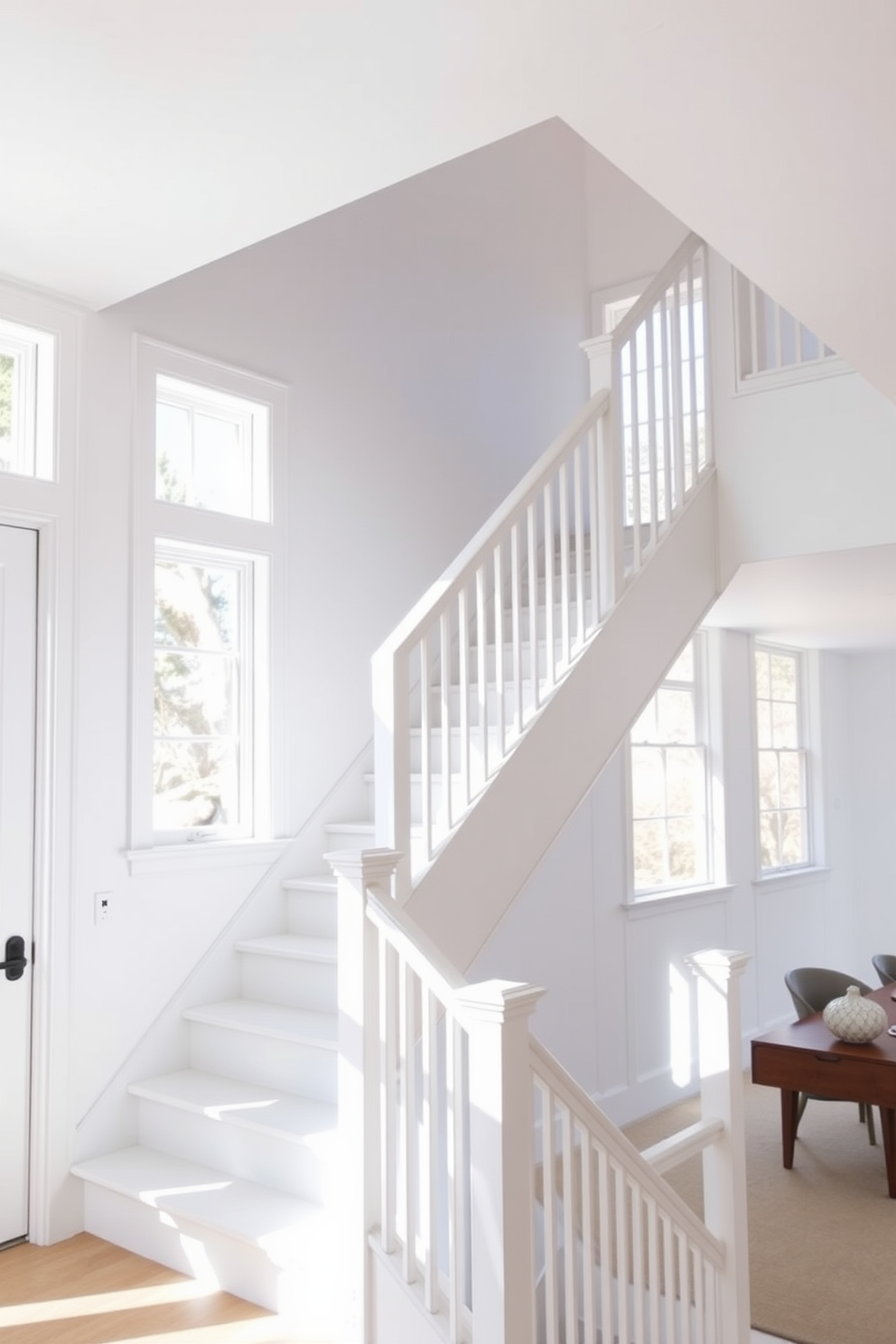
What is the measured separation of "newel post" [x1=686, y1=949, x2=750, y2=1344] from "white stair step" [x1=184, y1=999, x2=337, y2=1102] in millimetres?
1191

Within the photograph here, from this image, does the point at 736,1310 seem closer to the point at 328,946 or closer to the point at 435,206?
the point at 328,946

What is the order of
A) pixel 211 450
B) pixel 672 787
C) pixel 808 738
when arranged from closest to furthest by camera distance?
pixel 211 450, pixel 672 787, pixel 808 738

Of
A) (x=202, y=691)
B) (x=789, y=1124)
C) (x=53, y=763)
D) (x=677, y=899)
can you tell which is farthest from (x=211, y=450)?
(x=789, y=1124)

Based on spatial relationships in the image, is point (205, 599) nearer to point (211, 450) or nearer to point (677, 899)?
point (211, 450)

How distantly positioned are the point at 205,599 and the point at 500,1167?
2.80 meters

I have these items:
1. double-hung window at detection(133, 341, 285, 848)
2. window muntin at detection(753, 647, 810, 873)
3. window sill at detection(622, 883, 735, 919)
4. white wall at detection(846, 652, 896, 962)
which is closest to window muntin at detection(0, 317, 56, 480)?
double-hung window at detection(133, 341, 285, 848)

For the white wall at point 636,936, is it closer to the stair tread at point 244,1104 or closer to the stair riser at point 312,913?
the stair riser at point 312,913

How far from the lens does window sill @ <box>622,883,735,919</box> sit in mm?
6113

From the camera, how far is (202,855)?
14.2 feet

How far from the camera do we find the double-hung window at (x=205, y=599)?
425cm

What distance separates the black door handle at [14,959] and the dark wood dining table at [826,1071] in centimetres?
307

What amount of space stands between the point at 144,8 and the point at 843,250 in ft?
5.32

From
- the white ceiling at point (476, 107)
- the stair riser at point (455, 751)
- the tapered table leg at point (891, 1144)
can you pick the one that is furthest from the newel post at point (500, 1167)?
the tapered table leg at point (891, 1144)

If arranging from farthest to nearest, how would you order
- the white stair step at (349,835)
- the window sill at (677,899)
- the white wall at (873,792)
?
the white wall at (873,792)
the window sill at (677,899)
the white stair step at (349,835)
